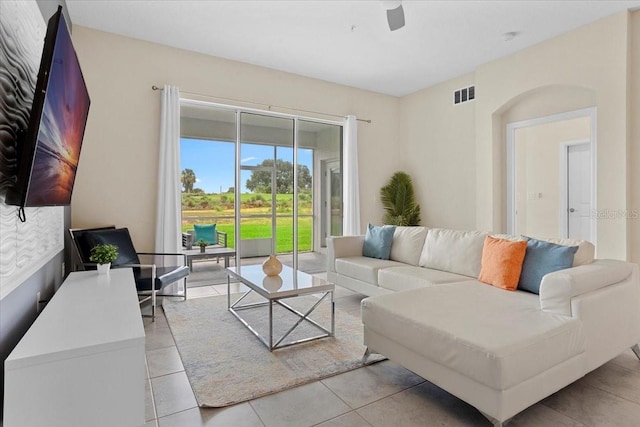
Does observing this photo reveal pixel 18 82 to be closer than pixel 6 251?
No

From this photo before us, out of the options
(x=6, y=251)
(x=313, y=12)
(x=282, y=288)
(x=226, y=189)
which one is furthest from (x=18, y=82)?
(x=226, y=189)

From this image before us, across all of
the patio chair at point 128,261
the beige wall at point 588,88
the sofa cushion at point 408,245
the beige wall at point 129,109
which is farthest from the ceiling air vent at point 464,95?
the patio chair at point 128,261

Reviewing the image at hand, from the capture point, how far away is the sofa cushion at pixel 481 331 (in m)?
1.71

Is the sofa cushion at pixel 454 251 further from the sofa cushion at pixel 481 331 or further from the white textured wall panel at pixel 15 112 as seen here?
the white textured wall panel at pixel 15 112

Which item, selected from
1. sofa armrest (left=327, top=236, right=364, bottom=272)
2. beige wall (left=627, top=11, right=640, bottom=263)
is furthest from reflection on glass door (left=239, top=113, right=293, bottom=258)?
beige wall (left=627, top=11, right=640, bottom=263)

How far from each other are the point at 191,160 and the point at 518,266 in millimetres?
4008

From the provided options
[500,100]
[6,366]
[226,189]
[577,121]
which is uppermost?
[500,100]

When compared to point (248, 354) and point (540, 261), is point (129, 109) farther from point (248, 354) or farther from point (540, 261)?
point (540, 261)

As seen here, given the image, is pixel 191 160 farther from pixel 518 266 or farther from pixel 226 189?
pixel 518 266

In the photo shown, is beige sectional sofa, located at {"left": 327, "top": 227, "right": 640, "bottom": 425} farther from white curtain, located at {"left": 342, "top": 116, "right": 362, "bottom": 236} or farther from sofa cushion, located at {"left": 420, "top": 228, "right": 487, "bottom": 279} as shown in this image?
white curtain, located at {"left": 342, "top": 116, "right": 362, "bottom": 236}

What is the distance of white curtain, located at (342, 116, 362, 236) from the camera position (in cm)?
593

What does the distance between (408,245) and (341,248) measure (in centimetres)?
83

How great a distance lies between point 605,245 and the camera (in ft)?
12.5

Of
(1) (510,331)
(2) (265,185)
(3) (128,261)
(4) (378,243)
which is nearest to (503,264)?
(1) (510,331)
